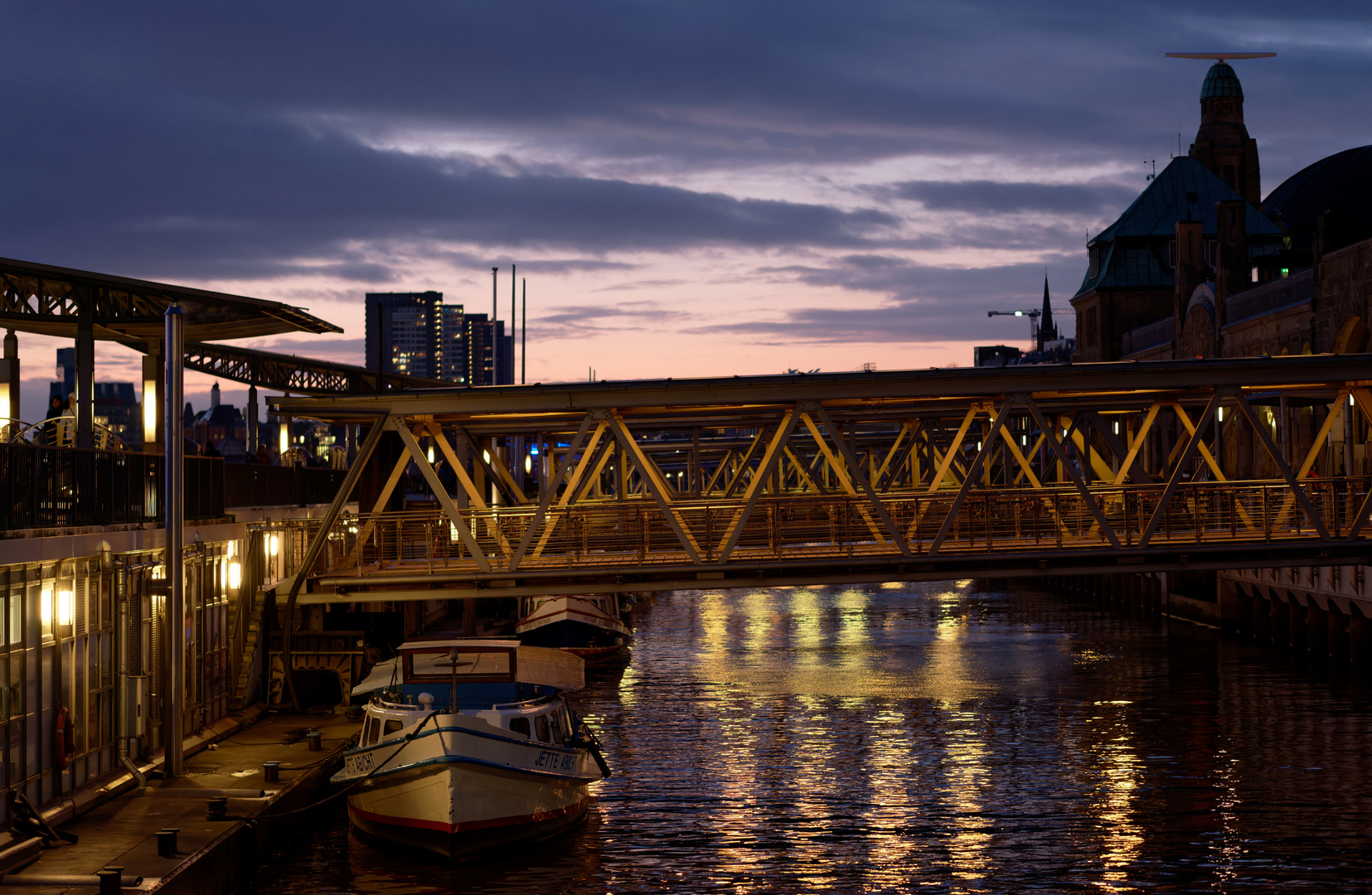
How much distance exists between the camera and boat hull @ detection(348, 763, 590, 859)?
27359 mm

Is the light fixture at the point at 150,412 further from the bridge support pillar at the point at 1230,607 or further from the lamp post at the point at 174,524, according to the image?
the bridge support pillar at the point at 1230,607

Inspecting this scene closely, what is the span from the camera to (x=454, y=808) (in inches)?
1076

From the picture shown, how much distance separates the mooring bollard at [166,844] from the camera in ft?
72.3

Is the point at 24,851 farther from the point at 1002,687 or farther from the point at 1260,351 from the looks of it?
the point at 1260,351

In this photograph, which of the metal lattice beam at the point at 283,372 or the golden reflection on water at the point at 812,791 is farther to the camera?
the metal lattice beam at the point at 283,372

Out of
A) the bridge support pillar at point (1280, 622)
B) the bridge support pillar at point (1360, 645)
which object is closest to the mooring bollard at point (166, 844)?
the bridge support pillar at point (1360, 645)

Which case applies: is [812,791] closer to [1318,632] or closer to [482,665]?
[482,665]

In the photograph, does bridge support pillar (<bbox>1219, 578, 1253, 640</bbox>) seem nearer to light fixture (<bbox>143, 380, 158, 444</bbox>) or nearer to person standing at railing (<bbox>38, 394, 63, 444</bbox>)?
light fixture (<bbox>143, 380, 158, 444</bbox>)

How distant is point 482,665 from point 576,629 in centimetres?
2668

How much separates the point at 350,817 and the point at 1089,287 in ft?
358

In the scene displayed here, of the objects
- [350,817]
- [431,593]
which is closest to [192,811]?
[350,817]

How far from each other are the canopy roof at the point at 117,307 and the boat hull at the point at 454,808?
11.0 metres

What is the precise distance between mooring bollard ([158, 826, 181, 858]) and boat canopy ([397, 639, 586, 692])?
7.80 meters

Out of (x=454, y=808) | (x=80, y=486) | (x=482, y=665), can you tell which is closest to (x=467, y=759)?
(x=454, y=808)
